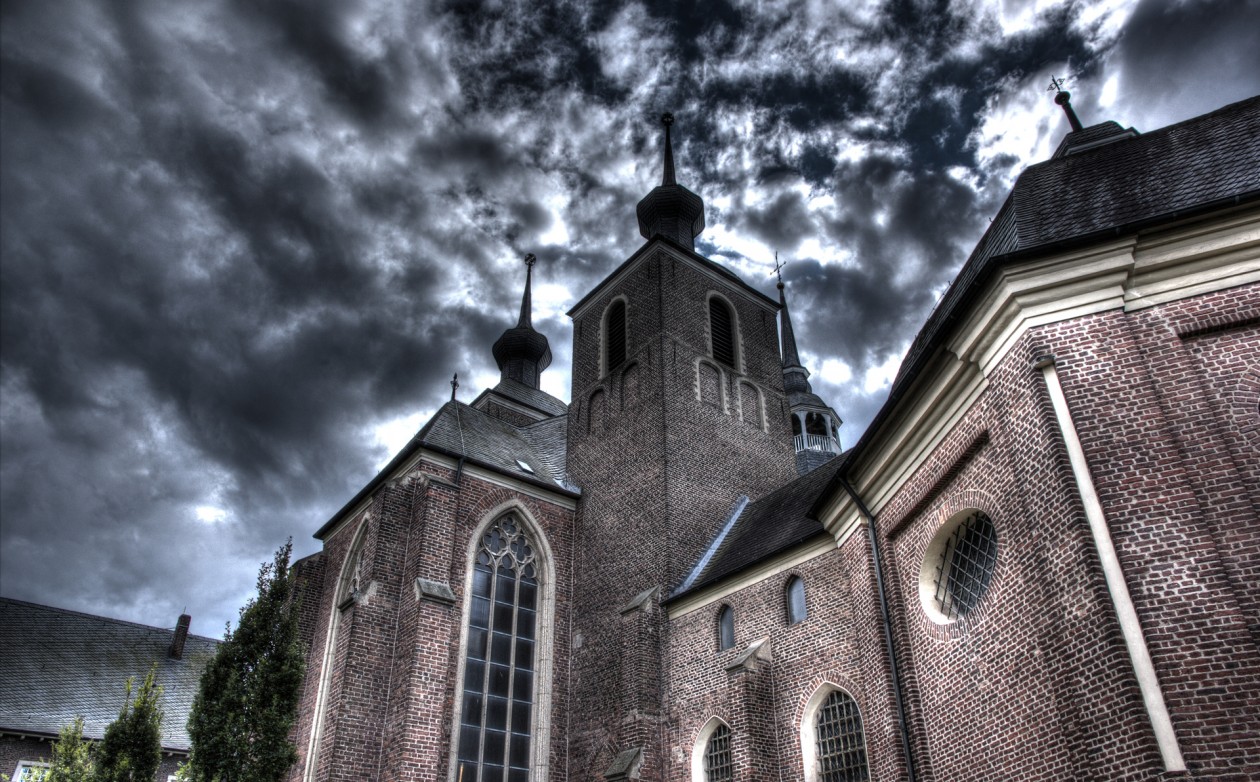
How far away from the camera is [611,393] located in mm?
22031

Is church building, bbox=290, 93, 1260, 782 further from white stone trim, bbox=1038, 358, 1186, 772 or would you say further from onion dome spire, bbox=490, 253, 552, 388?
onion dome spire, bbox=490, 253, 552, 388

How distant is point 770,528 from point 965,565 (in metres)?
6.59

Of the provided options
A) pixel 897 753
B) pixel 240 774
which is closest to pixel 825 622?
pixel 897 753

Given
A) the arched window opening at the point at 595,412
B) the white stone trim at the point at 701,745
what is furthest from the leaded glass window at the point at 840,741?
the arched window opening at the point at 595,412

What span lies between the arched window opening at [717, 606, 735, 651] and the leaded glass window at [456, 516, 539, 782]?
14.4 feet

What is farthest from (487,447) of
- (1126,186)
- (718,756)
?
(1126,186)

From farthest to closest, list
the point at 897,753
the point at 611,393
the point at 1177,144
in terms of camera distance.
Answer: the point at 611,393 < the point at 897,753 < the point at 1177,144

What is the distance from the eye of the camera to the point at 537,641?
17.9 meters

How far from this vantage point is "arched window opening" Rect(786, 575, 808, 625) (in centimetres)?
1402

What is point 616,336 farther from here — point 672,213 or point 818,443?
point 818,443

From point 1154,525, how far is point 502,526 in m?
13.7

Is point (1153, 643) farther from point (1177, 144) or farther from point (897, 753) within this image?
point (1177, 144)

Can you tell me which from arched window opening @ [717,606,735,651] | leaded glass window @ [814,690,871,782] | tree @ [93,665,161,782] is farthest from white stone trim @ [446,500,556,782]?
leaded glass window @ [814,690,871,782]

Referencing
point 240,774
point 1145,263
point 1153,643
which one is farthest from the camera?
point 240,774
